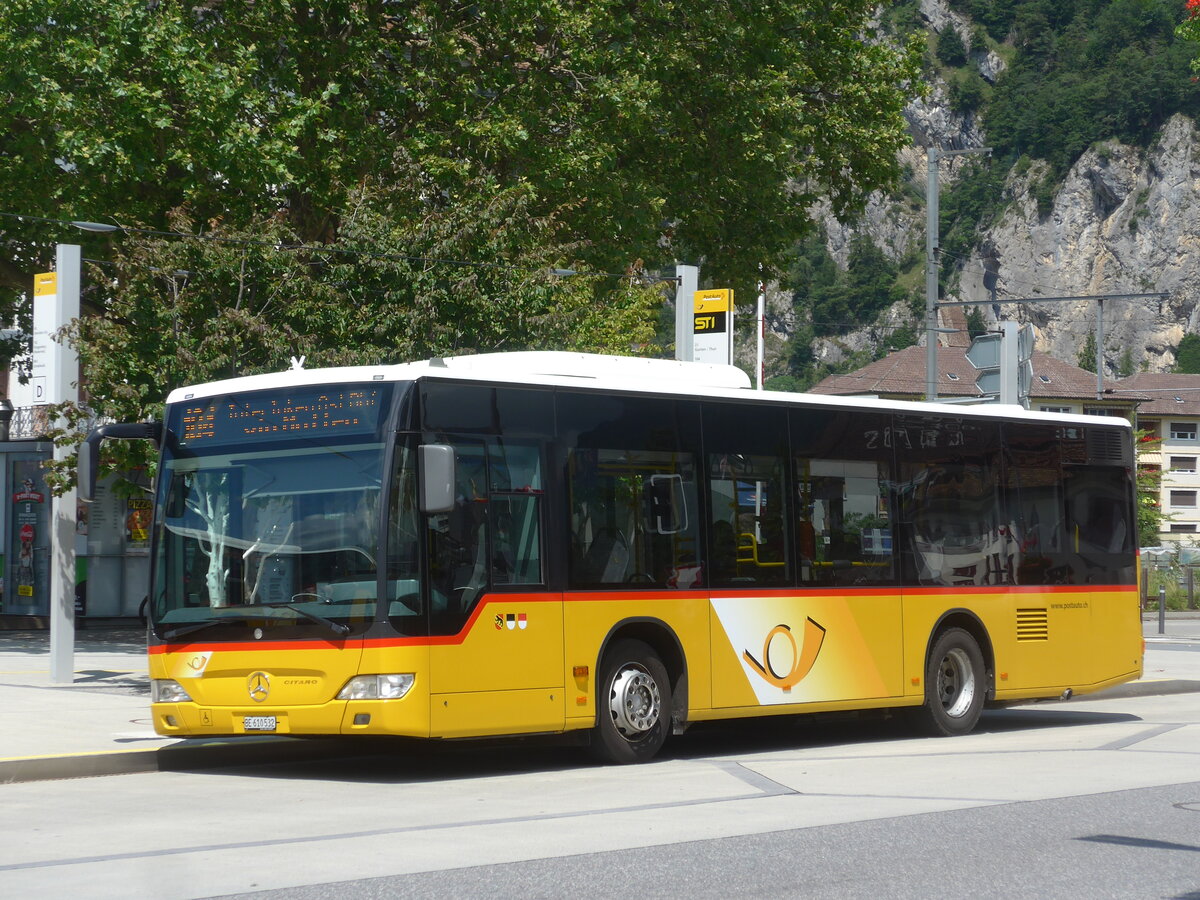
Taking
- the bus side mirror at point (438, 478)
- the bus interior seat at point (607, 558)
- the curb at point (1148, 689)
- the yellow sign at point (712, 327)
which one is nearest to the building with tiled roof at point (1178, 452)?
the curb at point (1148, 689)

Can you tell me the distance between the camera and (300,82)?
2483 cm

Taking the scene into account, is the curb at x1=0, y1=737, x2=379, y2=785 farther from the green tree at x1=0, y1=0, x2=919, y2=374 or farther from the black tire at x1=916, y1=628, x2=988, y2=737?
the green tree at x1=0, y1=0, x2=919, y2=374

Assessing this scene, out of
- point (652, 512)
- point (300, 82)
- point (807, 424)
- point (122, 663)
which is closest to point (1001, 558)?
point (807, 424)

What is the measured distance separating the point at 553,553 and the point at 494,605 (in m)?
0.65

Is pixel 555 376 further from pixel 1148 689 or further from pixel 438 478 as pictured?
pixel 1148 689

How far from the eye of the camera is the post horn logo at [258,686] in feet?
38.2

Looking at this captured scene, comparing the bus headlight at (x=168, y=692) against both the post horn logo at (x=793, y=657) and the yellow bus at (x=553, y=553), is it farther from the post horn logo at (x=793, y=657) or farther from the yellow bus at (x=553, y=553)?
the post horn logo at (x=793, y=657)

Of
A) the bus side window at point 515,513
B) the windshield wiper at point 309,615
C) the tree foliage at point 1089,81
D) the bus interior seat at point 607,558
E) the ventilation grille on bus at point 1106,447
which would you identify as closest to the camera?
the windshield wiper at point 309,615

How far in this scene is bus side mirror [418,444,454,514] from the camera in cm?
1116

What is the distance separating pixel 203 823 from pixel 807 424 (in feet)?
21.9

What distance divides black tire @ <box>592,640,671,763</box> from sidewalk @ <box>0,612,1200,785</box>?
2.42 metres

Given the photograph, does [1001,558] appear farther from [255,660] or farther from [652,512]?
[255,660]

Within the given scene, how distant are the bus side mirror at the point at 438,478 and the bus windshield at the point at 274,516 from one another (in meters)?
0.41

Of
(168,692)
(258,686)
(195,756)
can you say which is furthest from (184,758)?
(258,686)
